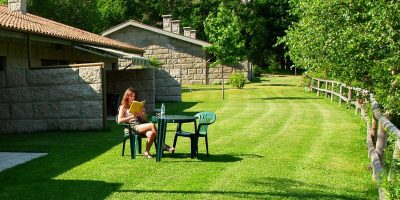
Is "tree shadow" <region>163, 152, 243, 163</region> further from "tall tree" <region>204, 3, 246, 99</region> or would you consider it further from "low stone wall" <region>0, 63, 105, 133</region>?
"tall tree" <region>204, 3, 246, 99</region>

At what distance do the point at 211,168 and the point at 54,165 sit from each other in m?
2.86

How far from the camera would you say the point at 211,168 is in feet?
25.8

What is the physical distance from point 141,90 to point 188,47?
16895 millimetres

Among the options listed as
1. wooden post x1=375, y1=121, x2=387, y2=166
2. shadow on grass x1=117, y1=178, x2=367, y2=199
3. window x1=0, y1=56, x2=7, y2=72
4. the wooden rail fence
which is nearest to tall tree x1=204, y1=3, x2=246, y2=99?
window x1=0, y1=56, x2=7, y2=72

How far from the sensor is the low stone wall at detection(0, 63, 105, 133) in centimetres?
1293

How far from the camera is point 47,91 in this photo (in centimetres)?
1310

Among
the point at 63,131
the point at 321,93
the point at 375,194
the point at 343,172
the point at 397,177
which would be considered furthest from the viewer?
the point at 321,93

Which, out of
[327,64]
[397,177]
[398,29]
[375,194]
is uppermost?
[398,29]

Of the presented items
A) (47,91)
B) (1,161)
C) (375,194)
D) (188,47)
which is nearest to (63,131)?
(47,91)

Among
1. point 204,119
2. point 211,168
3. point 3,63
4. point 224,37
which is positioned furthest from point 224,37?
point 211,168

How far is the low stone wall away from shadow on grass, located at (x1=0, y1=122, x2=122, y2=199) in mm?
517

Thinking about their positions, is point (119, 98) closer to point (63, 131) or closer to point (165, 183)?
point (63, 131)

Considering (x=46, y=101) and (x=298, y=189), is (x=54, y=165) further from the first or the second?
(x=46, y=101)

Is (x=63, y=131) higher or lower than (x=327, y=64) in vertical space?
lower
